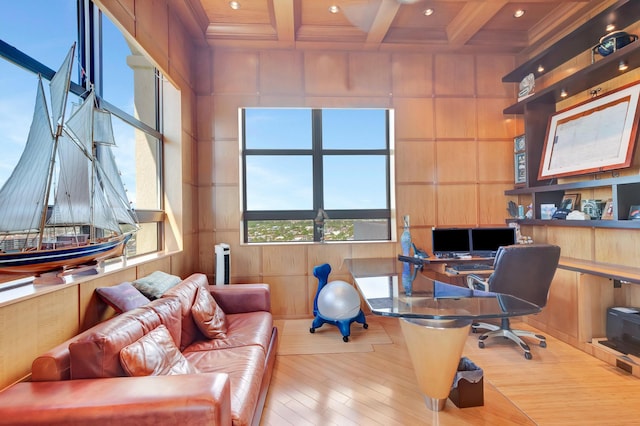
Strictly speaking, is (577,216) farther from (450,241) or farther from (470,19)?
(470,19)

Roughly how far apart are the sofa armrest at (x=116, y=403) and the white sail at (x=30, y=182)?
0.76m

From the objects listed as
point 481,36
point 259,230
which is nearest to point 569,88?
point 481,36

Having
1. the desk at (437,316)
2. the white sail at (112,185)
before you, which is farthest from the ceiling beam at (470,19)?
the white sail at (112,185)

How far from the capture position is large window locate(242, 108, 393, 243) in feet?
13.5

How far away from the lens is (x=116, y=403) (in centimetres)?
113

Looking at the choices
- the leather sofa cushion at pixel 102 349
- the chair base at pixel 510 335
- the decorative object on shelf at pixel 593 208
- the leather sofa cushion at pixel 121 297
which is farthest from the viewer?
the decorative object on shelf at pixel 593 208

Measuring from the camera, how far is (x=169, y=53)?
3.15 m

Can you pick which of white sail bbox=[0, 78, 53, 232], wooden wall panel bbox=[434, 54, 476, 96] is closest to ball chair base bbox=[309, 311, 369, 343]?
white sail bbox=[0, 78, 53, 232]

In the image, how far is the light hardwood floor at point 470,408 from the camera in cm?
193

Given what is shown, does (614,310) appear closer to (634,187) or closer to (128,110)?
(634,187)

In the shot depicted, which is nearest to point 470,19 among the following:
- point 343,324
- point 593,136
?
point 593,136

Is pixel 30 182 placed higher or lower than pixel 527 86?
lower

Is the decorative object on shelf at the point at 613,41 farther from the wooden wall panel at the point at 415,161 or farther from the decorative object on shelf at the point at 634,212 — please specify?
the wooden wall panel at the point at 415,161

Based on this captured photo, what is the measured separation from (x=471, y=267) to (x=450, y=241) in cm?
45
